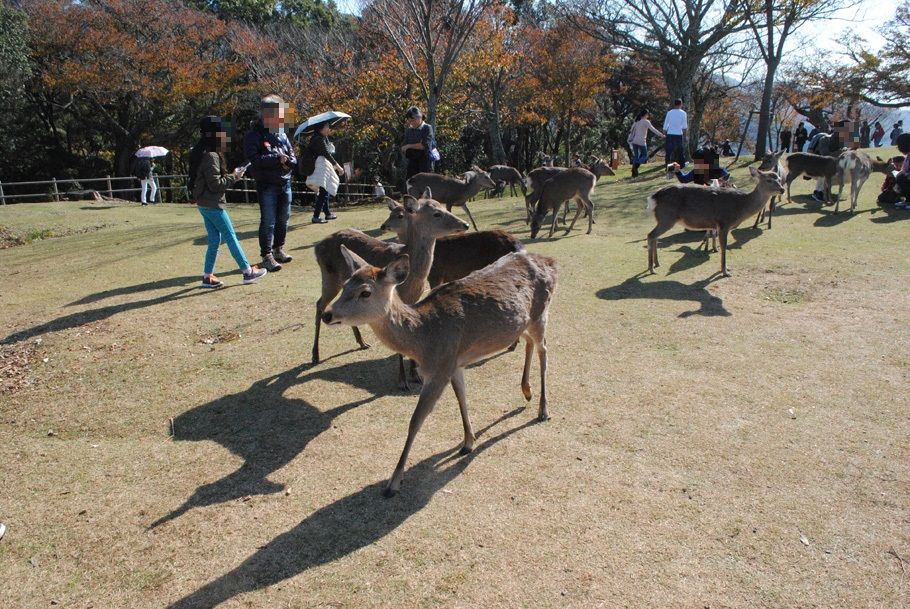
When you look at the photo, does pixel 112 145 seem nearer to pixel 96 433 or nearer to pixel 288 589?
pixel 96 433

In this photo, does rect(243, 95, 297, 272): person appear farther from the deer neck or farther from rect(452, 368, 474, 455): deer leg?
rect(452, 368, 474, 455): deer leg

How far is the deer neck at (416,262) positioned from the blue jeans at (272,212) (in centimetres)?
299

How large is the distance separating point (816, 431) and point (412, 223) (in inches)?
155

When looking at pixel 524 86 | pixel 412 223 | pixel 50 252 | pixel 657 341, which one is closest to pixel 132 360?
pixel 412 223

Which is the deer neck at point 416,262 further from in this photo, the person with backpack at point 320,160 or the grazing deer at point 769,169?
the grazing deer at point 769,169

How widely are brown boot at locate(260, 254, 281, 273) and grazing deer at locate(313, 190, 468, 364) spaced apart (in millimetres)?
2840

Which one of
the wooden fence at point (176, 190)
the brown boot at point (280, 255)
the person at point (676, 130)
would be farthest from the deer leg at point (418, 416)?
the wooden fence at point (176, 190)

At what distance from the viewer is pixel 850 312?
6.66m

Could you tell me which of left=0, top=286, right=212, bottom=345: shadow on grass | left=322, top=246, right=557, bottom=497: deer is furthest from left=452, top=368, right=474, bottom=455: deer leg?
left=0, top=286, right=212, bottom=345: shadow on grass

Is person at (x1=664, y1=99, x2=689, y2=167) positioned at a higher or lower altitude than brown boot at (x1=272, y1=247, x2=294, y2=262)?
higher

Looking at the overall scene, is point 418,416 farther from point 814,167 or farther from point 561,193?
point 814,167

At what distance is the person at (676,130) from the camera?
53.5ft

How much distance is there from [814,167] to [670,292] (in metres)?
7.19

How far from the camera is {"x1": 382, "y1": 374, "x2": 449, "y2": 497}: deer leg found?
12.3ft
